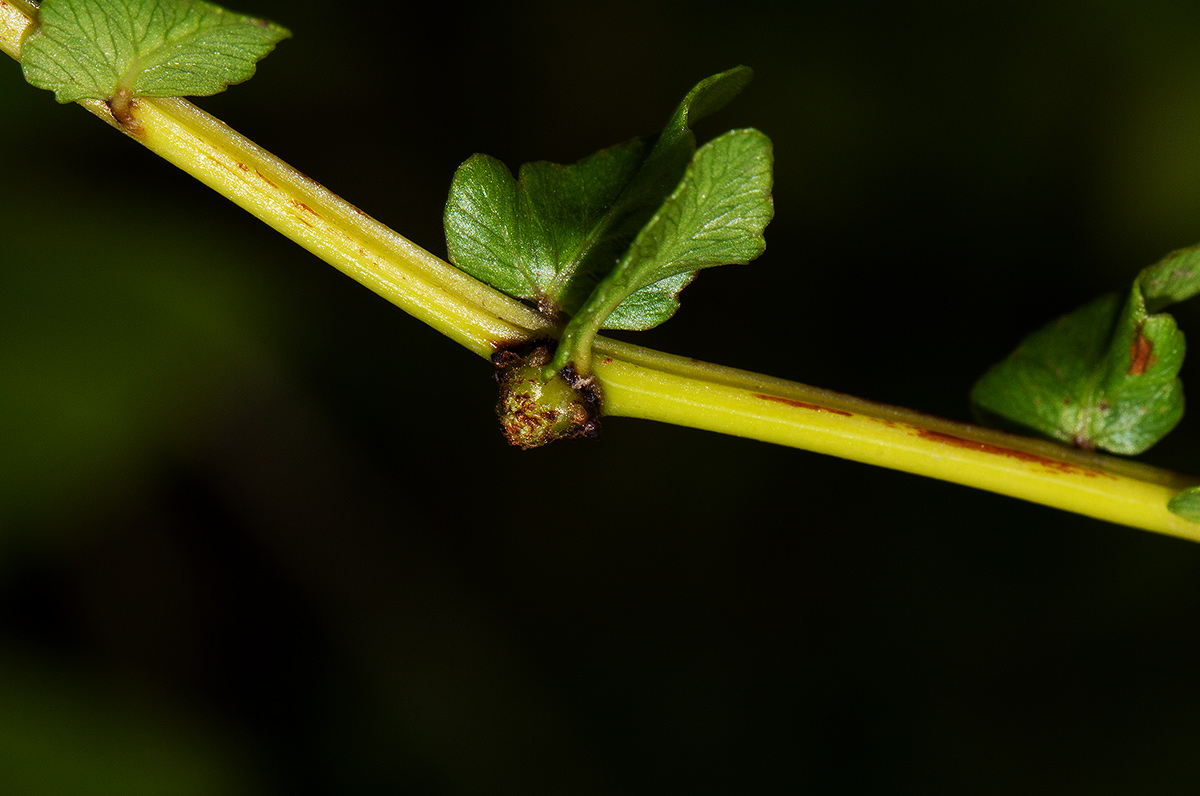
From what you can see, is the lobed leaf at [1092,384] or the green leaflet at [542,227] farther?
the lobed leaf at [1092,384]

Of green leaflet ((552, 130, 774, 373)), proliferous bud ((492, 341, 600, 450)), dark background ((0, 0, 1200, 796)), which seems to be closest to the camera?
green leaflet ((552, 130, 774, 373))

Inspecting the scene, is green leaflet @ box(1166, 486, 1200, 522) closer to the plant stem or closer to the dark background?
the plant stem

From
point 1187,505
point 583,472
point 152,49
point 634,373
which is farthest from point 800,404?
point 583,472

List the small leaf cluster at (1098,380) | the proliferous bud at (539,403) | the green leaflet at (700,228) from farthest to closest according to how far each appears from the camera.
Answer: the small leaf cluster at (1098,380) < the proliferous bud at (539,403) < the green leaflet at (700,228)

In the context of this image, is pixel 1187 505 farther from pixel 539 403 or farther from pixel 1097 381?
pixel 539 403

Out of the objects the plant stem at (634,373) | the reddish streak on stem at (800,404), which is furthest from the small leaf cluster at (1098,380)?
the reddish streak on stem at (800,404)

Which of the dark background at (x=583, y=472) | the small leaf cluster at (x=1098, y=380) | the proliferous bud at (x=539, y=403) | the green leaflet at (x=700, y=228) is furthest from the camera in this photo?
the dark background at (x=583, y=472)

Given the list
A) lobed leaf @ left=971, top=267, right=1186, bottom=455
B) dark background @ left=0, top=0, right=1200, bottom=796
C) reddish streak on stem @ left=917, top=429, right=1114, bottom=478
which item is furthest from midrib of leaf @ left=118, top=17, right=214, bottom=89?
dark background @ left=0, top=0, right=1200, bottom=796

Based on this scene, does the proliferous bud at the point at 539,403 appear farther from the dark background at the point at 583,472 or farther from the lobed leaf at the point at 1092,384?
the dark background at the point at 583,472
